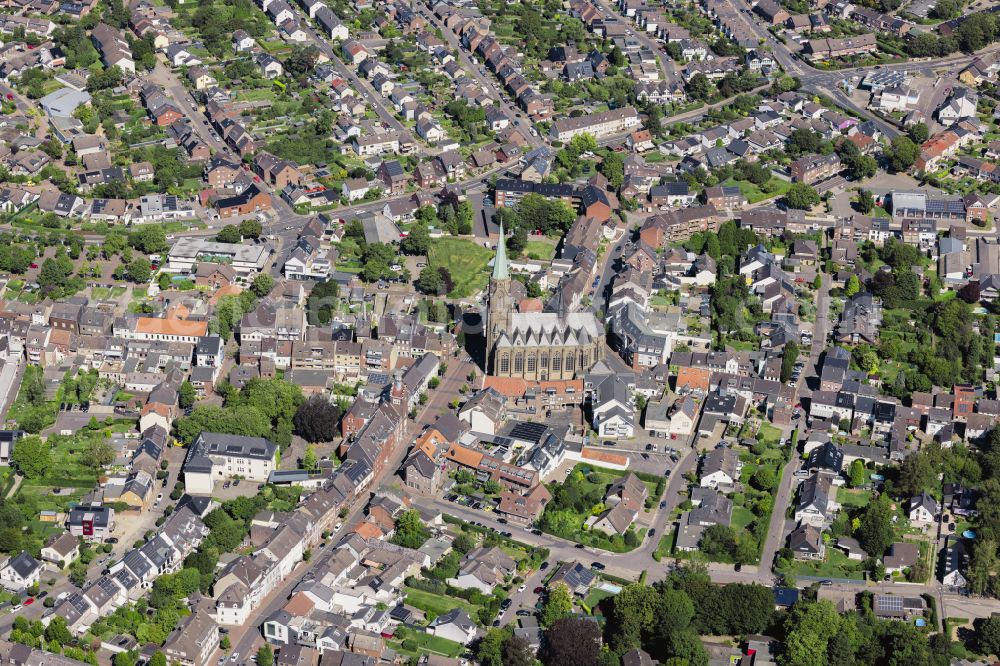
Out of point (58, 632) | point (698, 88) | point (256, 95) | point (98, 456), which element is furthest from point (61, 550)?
point (698, 88)

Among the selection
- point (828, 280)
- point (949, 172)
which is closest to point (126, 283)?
point (828, 280)

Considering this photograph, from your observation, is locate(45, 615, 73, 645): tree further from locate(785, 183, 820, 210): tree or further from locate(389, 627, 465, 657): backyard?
locate(785, 183, 820, 210): tree

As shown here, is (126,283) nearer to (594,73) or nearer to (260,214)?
(260,214)

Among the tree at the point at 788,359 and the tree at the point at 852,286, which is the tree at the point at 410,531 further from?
the tree at the point at 852,286

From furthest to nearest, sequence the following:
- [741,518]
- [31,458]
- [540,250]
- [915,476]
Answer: [540,250]
[31,458]
[915,476]
[741,518]

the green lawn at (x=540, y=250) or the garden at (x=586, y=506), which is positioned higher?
the garden at (x=586, y=506)

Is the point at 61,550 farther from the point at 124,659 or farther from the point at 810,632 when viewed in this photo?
the point at 810,632

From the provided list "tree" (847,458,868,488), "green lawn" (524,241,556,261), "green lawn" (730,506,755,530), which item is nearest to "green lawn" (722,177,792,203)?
"green lawn" (524,241,556,261)

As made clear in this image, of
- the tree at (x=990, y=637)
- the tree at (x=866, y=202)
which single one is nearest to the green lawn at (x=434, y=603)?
the tree at (x=990, y=637)
